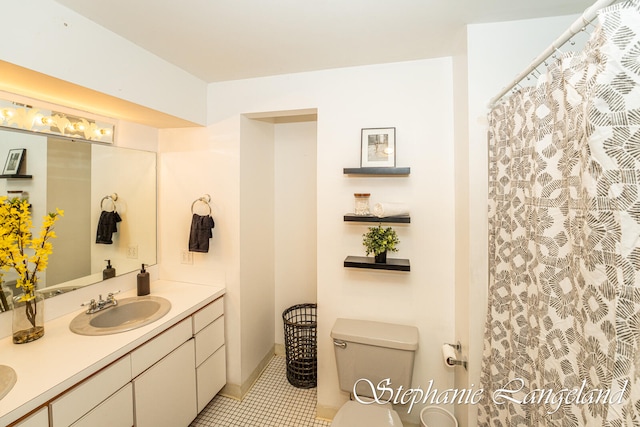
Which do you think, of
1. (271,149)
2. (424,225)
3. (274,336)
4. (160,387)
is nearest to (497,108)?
(424,225)

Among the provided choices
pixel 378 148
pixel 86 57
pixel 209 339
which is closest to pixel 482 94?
pixel 378 148

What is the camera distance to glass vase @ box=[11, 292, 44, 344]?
1231 millimetres

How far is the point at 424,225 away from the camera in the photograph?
1.66m

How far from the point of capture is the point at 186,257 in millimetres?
2074

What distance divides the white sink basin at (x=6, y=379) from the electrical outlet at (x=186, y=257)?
106cm

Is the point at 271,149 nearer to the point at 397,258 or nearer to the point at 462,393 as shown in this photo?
the point at 397,258

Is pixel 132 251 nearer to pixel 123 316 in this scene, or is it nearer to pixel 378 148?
pixel 123 316

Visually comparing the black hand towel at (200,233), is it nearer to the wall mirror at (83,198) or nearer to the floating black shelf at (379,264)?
the wall mirror at (83,198)

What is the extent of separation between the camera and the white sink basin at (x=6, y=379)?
3.06 feet

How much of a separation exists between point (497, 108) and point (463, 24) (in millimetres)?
491

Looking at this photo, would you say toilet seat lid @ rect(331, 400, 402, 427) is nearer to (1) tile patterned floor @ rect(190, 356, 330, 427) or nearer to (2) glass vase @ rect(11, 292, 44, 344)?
(1) tile patterned floor @ rect(190, 356, 330, 427)

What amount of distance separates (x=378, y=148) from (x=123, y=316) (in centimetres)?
193

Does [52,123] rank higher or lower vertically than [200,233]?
higher

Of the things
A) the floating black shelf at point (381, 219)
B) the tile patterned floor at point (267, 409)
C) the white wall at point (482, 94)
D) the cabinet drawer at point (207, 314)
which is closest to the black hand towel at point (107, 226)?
the cabinet drawer at point (207, 314)
